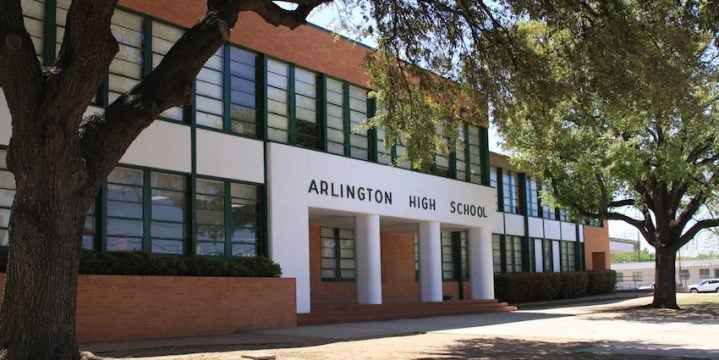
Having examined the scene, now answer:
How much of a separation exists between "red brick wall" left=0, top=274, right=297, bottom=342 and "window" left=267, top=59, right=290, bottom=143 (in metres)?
4.16

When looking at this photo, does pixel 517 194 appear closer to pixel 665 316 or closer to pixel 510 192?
pixel 510 192

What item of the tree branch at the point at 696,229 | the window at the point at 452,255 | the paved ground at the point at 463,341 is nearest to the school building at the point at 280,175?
the window at the point at 452,255

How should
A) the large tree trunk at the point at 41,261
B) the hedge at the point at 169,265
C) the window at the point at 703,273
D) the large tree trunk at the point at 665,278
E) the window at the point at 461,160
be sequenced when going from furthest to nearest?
the window at the point at 703,273, the window at the point at 461,160, the large tree trunk at the point at 665,278, the hedge at the point at 169,265, the large tree trunk at the point at 41,261

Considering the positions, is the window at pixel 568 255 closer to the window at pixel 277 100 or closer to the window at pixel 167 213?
the window at pixel 277 100

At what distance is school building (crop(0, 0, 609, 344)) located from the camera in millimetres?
16141

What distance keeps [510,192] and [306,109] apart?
18.5 metres

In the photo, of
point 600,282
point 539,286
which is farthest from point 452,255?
point 600,282

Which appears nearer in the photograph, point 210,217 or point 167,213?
point 167,213

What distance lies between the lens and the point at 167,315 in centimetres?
1518

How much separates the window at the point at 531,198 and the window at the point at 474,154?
1025 centimetres

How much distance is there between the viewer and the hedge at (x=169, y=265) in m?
14.4

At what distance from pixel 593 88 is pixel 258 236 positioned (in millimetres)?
9439

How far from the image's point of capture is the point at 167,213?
55.1 ft

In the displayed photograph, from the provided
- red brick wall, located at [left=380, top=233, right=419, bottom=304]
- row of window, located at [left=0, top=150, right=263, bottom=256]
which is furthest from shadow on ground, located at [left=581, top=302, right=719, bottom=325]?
row of window, located at [left=0, top=150, right=263, bottom=256]
